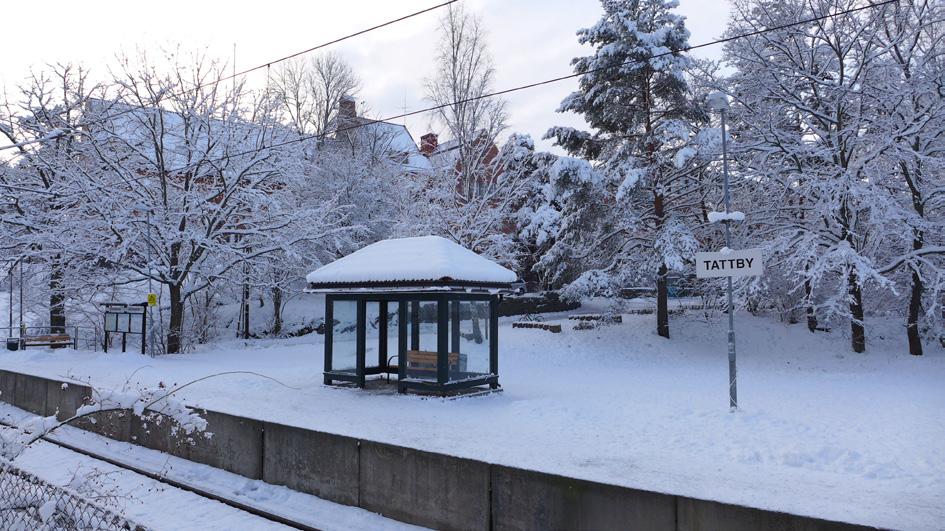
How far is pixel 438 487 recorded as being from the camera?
697cm

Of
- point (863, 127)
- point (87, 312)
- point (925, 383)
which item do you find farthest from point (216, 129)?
point (925, 383)

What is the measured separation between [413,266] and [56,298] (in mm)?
21444

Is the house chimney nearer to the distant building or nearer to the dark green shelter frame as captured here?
the distant building

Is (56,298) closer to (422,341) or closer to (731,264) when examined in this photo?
(422,341)

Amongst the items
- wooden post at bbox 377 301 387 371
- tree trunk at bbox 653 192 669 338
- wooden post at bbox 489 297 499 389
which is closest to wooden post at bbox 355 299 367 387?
wooden post at bbox 377 301 387 371

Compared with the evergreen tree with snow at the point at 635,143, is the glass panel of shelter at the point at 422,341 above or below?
below

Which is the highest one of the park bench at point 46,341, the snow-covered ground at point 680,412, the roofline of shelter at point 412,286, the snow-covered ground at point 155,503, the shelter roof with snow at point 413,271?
the shelter roof with snow at point 413,271

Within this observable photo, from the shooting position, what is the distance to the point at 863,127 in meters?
20.0

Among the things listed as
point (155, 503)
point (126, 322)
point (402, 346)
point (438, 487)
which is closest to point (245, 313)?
point (126, 322)

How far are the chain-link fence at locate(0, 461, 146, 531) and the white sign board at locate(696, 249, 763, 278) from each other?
9.25 m

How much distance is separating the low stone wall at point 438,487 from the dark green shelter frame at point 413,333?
4.77 meters

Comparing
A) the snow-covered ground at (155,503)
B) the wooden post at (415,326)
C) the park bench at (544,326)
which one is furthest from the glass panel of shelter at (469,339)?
the park bench at (544,326)

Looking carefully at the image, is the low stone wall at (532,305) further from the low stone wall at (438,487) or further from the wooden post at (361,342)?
the low stone wall at (438,487)

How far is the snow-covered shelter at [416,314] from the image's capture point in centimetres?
1327
